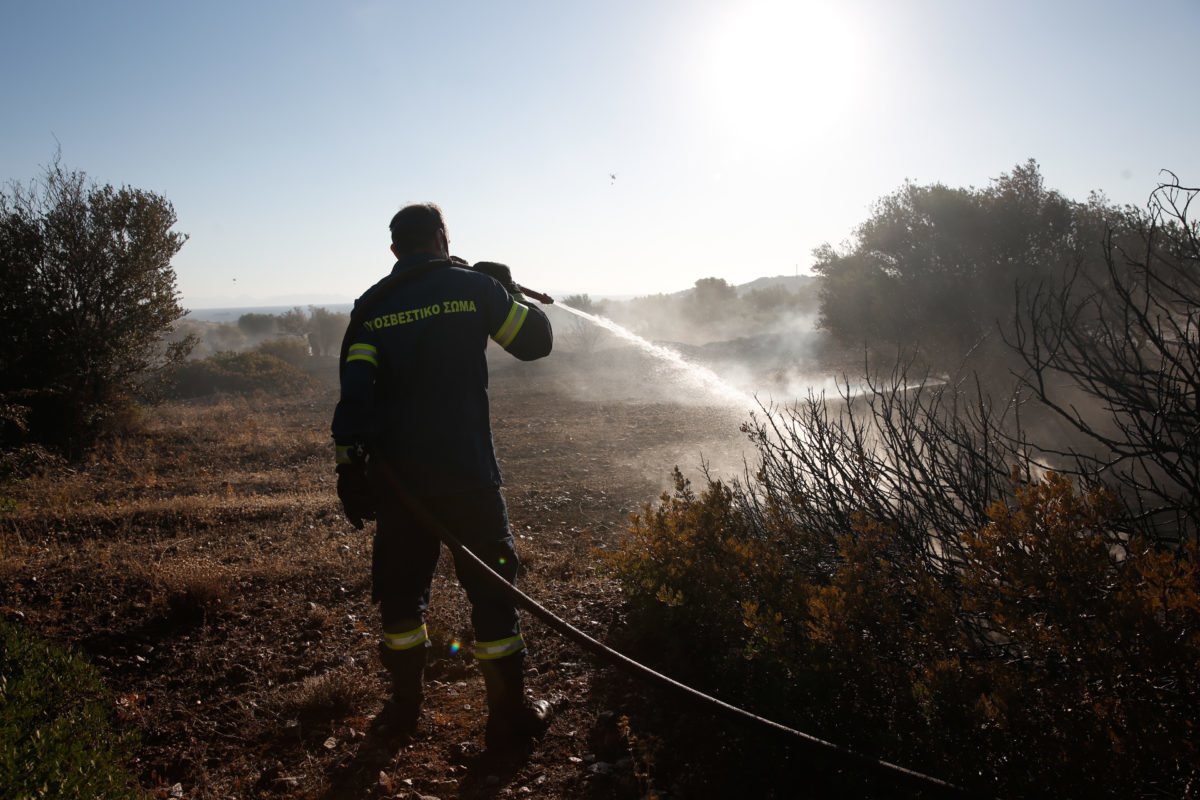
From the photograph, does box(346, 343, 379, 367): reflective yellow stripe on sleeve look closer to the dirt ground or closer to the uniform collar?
the uniform collar

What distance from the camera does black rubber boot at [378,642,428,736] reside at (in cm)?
296

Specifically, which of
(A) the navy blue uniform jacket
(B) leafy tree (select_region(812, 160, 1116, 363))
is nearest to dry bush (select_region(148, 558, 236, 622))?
(A) the navy blue uniform jacket

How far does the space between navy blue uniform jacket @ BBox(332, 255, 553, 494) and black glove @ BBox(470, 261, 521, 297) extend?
0.46 meters

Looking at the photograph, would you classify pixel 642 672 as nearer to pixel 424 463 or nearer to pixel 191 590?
pixel 424 463

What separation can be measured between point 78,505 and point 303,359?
3220 centimetres

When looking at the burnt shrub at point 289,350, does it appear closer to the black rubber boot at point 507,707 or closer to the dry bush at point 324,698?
the dry bush at point 324,698

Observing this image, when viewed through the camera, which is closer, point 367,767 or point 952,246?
point 367,767

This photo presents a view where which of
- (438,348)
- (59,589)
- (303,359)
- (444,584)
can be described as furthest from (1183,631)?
(303,359)

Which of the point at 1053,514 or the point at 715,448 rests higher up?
the point at 1053,514

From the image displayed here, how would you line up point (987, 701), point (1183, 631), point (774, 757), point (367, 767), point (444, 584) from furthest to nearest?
point (444, 584)
point (367, 767)
point (774, 757)
point (987, 701)
point (1183, 631)

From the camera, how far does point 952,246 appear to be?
57.0 ft

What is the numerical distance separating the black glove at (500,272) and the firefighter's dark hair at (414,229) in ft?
1.12

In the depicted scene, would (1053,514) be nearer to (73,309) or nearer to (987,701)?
(987,701)

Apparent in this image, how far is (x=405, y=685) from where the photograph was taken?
2971mm
